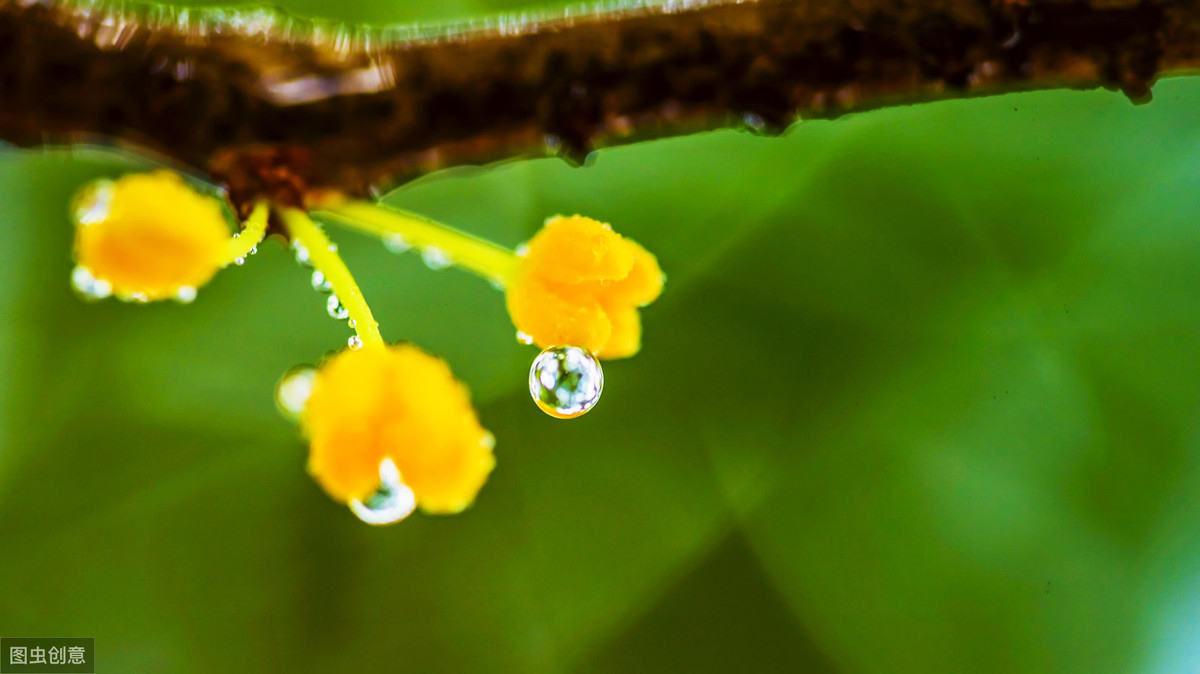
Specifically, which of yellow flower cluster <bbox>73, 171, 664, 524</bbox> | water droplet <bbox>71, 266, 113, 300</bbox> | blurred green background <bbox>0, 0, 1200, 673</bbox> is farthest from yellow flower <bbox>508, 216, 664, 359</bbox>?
blurred green background <bbox>0, 0, 1200, 673</bbox>

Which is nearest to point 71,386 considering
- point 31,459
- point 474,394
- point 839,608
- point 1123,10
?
point 31,459

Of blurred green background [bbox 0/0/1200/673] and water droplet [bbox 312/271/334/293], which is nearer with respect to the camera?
water droplet [bbox 312/271/334/293]

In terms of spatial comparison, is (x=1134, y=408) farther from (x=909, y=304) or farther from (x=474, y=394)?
(x=474, y=394)

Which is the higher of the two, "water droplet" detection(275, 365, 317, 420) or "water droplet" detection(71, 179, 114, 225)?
"water droplet" detection(71, 179, 114, 225)

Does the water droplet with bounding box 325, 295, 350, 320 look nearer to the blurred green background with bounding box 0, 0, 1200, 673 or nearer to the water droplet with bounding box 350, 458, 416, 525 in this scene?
the water droplet with bounding box 350, 458, 416, 525

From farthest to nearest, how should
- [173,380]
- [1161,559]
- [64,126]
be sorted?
[173,380] → [1161,559] → [64,126]

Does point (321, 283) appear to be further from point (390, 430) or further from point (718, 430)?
point (718, 430)
